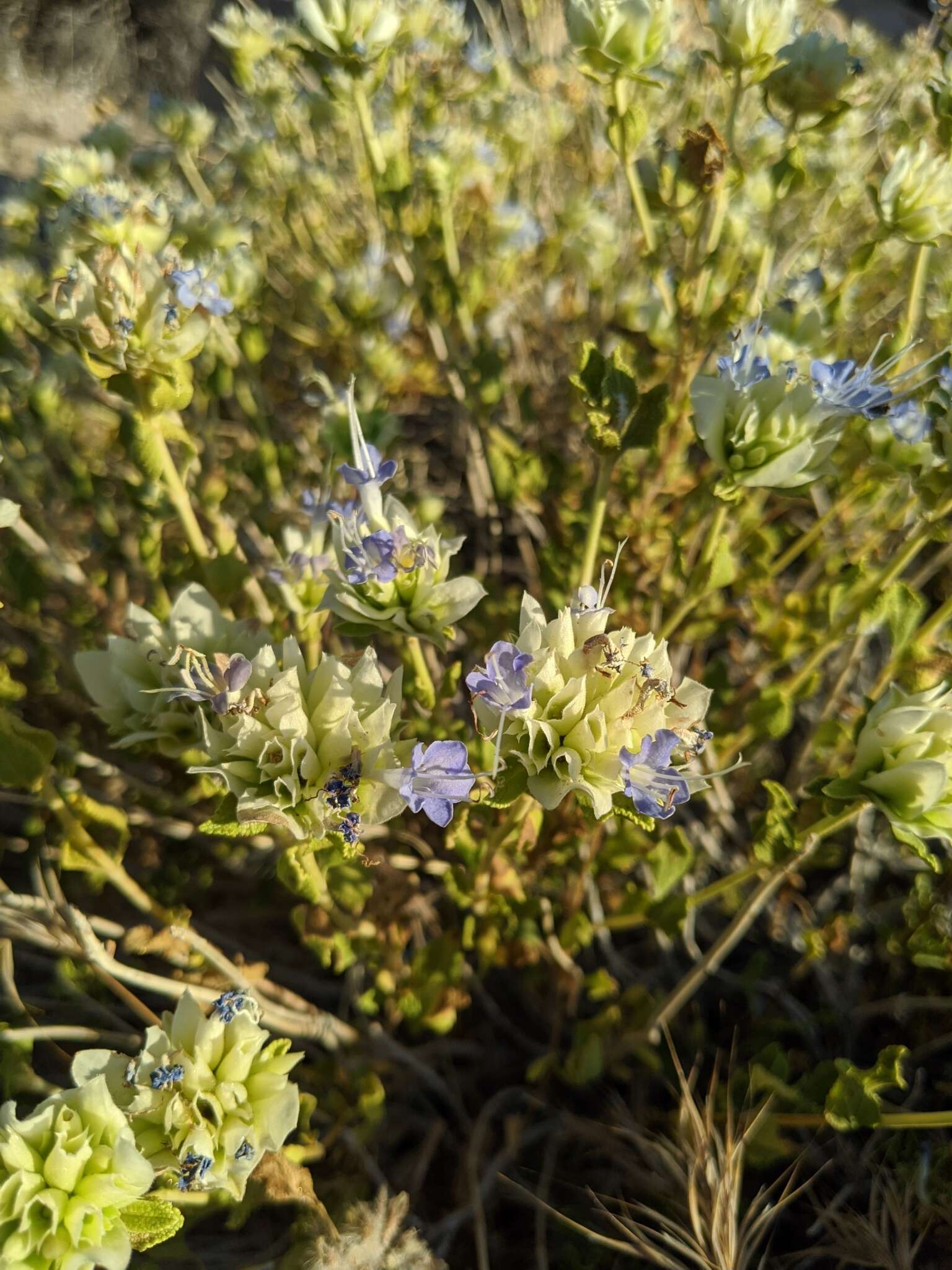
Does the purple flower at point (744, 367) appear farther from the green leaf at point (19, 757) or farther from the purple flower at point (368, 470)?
the green leaf at point (19, 757)

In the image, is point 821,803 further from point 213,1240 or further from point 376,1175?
point 213,1240

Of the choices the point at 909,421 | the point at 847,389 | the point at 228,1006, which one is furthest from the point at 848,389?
the point at 228,1006

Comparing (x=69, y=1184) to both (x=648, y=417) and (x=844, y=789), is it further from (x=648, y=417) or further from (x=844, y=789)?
(x=648, y=417)

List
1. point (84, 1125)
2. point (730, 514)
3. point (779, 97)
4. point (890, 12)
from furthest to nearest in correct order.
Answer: point (890, 12) → point (730, 514) → point (779, 97) → point (84, 1125)

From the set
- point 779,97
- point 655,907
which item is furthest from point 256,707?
point 779,97

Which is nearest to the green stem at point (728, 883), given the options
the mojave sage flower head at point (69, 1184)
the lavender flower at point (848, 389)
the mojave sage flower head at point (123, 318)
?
the lavender flower at point (848, 389)

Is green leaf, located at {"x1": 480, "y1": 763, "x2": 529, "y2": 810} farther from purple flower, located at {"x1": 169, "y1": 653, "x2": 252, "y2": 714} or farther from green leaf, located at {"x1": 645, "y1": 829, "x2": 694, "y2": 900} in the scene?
green leaf, located at {"x1": 645, "y1": 829, "x2": 694, "y2": 900}
